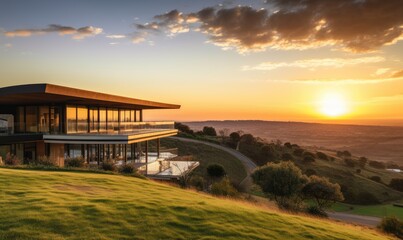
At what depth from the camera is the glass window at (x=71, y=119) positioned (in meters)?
27.3

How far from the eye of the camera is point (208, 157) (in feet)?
184

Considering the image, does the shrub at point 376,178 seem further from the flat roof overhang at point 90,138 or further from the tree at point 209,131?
the flat roof overhang at point 90,138

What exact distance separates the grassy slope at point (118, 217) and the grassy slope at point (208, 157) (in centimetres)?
3391

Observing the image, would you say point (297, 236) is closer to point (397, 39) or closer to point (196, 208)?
point (196, 208)

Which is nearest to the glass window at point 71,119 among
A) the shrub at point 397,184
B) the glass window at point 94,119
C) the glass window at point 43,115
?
the glass window at point 94,119

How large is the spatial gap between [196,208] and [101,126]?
20.9 meters

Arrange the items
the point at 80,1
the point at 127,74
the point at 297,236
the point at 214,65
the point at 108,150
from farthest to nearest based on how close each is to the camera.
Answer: the point at 127,74, the point at 214,65, the point at 108,150, the point at 80,1, the point at 297,236

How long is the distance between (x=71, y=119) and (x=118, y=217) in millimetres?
22071

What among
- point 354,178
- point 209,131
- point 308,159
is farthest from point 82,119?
point 209,131

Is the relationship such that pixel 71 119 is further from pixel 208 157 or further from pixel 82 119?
pixel 208 157

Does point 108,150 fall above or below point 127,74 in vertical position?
below

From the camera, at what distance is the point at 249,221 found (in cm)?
1173

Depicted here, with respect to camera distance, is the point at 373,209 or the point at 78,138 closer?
the point at 78,138

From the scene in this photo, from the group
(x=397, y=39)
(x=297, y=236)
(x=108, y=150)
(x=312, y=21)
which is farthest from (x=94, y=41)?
(x=397, y=39)
